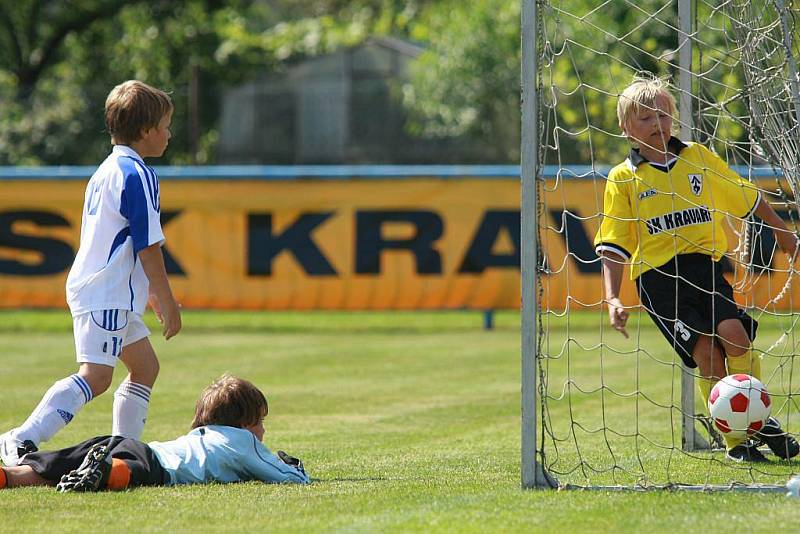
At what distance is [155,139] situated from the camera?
610 cm

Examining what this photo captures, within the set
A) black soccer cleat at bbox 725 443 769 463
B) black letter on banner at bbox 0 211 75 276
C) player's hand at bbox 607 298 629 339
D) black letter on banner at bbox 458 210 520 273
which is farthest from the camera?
black letter on banner at bbox 0 211 75 276

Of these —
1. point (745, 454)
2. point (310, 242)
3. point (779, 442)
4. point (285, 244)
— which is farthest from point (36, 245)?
point (779, 442)

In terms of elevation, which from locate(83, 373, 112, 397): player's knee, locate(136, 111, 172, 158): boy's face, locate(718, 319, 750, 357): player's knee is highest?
locate(136, 111, 172, 158): boy's face

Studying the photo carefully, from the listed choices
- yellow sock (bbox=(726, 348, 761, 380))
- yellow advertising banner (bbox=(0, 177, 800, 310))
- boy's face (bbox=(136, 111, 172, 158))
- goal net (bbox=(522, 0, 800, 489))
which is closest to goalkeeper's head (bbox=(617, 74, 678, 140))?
goal net (bbox=(522, 0, 800, 489))

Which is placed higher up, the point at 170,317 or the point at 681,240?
the point at 681,240

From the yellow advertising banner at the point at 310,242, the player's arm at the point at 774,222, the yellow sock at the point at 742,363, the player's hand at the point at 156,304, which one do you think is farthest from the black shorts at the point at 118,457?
the yellow advertising banner at the point at 310,242

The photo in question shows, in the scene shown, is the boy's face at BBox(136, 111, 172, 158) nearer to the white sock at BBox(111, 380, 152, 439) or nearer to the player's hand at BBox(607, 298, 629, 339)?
the white sock at BBox(111, 380, 152, 439)

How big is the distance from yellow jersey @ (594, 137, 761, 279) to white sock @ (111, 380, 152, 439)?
7.76 feet

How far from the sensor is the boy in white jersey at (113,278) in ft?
19.0

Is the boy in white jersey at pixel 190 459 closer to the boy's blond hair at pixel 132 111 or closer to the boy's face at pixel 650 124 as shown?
the boy's blond hair at pixel 132 111

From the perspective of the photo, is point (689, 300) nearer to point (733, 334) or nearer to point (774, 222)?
point (733, 334)

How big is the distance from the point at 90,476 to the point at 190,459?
0.49m

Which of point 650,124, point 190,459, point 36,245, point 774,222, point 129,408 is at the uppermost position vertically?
point 650,124

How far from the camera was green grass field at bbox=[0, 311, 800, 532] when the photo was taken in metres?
4.95
